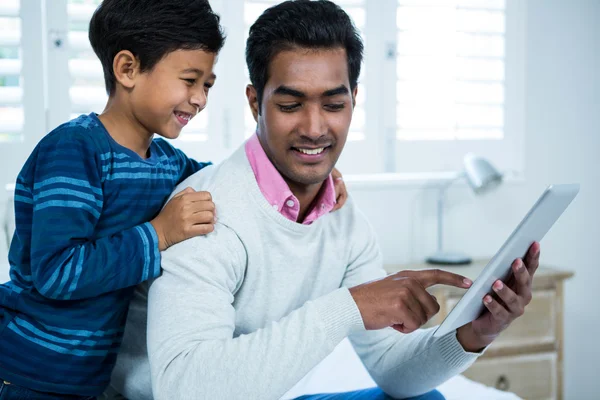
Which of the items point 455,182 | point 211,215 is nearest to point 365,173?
point 455,182

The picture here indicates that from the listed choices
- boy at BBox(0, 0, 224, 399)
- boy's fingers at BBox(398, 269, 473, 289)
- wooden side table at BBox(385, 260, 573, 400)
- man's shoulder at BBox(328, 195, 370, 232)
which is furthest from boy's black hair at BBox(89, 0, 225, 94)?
wooden side table at BBox(385, 260, 573, 400)

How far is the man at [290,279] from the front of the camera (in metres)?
1.01

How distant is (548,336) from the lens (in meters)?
2.46

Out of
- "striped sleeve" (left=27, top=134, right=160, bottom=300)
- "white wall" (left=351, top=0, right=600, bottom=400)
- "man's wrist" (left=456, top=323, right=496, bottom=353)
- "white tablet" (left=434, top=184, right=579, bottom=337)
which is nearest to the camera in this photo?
"white tablet" (left=434, top=184, right=579, bottom=337)

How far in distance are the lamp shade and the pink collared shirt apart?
1.24 meters

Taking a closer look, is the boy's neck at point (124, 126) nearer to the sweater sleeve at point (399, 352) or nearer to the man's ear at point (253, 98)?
A: the man's ear at point (253, 98)

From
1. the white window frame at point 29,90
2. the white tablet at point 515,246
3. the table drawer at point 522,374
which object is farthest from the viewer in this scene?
the table drawer at point 522,374

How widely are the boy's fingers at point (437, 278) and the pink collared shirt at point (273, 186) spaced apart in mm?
283

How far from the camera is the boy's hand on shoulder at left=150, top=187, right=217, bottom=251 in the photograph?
1.10m

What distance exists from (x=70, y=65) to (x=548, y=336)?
1.94m

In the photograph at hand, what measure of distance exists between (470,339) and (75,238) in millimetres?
706

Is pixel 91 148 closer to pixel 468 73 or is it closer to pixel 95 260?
pixel 95 260

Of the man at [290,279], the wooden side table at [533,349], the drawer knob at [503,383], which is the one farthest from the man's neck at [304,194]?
the drawer knob at [503,383]

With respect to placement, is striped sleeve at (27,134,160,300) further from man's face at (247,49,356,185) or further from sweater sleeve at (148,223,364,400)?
man's face at (247,49,356,185)
